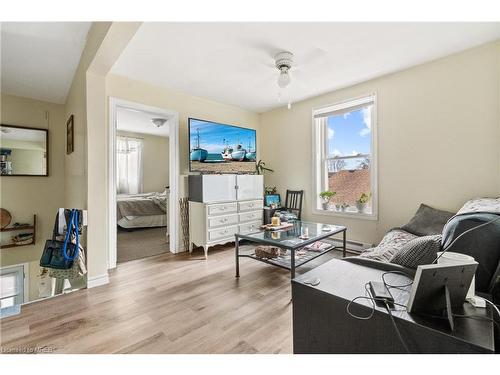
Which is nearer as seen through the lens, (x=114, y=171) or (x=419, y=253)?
(x=419, y=253)

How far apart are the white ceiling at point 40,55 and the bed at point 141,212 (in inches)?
89.5

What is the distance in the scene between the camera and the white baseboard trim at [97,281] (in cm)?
229

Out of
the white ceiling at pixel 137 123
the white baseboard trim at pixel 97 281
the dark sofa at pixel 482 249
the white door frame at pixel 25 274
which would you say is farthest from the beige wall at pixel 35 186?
the dark sofa at pixel 482 249

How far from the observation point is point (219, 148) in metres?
3.64

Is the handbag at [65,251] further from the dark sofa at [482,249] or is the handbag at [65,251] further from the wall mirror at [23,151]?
→ the dark sofa at [482,249]

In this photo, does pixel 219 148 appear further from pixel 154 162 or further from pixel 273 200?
pixel 154 162

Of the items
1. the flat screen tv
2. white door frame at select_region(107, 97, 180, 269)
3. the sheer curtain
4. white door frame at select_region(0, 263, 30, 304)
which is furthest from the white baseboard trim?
the sheer curtain

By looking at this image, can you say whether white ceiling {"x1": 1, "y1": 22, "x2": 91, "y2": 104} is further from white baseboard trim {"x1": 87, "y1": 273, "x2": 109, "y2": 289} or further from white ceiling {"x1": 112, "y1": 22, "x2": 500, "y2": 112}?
white baseboard trim {"x1": 87, "y1": 273, "x2": 109, "y2": 289}

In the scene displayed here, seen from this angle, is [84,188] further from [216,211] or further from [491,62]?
[491,62]

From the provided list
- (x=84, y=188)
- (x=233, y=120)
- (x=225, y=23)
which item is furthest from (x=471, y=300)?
(x=233, y=120)

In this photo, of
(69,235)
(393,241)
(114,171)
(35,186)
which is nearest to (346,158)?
(393,241)

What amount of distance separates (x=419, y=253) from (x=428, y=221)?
5.28 feet

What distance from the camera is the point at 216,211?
10.5 feet
